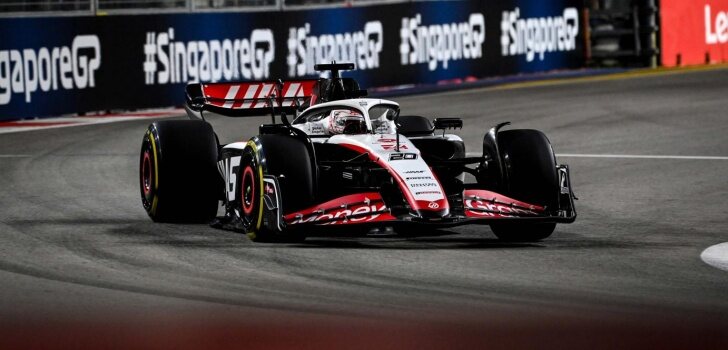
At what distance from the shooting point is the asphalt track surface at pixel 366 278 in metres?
6.96

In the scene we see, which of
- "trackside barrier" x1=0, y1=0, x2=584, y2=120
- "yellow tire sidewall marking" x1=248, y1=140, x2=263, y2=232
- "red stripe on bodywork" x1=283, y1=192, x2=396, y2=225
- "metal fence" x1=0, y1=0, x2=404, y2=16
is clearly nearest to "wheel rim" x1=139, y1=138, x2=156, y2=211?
"yellow tire sidewall marking" x1=248, y1=140, x2=263, y2=232

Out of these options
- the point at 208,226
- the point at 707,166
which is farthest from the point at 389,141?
the point at 707,166

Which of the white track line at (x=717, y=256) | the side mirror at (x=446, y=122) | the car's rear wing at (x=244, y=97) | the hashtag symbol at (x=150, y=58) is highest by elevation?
the hashtag symbol at (x=150, y=58)

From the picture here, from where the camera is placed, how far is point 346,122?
412 inches

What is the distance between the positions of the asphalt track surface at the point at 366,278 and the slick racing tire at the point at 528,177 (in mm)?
116

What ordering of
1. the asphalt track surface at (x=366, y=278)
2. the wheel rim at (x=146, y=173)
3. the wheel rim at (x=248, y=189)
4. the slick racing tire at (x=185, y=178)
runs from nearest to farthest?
the asphalt track surface at (x=366, y=278) → the wheel rim at (x=248, y=189) → the slick racing tire at (x=185, y=178) → the wheel rim at (x=146, y=173)

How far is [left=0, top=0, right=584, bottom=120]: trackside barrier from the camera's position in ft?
65.5

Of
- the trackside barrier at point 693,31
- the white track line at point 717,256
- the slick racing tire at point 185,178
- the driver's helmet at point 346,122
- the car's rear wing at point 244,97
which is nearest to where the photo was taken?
the white track line at point 717,256

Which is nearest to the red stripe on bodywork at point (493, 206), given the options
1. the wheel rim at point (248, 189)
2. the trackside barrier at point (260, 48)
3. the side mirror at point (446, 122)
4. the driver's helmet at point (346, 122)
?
the side mirror at point (446, 122)

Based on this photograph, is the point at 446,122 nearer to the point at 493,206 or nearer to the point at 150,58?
the point at 493,206

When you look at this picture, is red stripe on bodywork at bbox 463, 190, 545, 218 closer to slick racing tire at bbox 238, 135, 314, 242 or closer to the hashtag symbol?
slick racing tire at bbox 238, 135, 314, 242

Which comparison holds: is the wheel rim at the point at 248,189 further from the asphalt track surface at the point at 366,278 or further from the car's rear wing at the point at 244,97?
the car's rear wing at the point at 244,97

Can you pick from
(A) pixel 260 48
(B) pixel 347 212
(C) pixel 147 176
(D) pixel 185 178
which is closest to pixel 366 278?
(B) pixel 347 212

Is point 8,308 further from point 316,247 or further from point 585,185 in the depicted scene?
point 585,185
